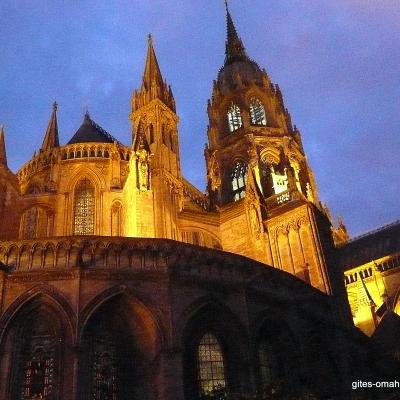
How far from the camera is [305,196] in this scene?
37.3 meters

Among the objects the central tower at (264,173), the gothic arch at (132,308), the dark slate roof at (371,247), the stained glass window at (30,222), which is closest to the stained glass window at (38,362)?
the gothic arch at (132,308)

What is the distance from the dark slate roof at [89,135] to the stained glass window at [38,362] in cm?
2402

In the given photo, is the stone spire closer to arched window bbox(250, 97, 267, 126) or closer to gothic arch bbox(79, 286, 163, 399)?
arched window bbox(250, 97, 267, 126)

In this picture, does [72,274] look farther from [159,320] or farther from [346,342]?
[346,342]

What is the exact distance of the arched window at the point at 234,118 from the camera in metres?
48.2

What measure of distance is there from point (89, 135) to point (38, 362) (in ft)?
88.4

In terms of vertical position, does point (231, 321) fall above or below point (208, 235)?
below

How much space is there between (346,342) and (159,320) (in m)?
12.4

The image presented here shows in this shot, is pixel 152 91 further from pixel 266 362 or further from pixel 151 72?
pixel 266 362

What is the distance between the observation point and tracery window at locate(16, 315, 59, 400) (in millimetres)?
17609

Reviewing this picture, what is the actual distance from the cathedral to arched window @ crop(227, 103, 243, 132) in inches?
140

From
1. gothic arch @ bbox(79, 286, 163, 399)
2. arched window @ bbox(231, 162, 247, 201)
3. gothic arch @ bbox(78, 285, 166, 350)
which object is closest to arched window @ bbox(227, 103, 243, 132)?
arched window @ bbox(231, 162, 247, 201)

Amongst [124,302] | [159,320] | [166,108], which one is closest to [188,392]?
[159,320]

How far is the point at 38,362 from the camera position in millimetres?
18234
